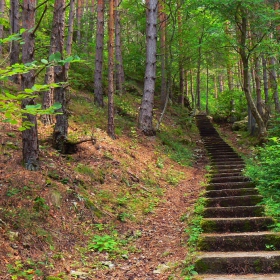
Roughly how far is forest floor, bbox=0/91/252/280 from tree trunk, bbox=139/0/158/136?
347 cm

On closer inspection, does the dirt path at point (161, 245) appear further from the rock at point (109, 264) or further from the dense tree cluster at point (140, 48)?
the dense tree cluster at point (140, 48)

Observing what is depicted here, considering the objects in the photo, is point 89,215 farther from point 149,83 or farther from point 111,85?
point 149,83

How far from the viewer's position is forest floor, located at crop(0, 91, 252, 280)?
14.0 feet

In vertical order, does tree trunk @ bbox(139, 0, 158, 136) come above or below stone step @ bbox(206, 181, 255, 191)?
above

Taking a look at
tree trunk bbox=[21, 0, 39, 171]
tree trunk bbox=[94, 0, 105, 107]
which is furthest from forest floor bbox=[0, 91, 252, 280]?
tree trunk bbox=[94, 0, 105, 107]

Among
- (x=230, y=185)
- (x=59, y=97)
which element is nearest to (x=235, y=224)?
(x=230, y=185)

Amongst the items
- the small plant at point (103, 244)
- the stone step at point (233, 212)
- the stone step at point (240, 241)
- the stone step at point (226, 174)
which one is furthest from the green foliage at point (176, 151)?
the small plant at point (103, 244)

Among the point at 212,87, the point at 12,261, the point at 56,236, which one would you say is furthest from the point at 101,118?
the point at 212,87

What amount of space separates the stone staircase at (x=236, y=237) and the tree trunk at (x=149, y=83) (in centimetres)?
466

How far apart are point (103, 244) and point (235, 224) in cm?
256

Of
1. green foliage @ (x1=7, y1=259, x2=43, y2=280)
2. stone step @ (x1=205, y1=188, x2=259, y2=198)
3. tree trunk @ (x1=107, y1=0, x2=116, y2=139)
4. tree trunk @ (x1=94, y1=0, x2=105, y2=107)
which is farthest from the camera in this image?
tree trunk @ (x1=94, y1=0, x2=105, y2=107)

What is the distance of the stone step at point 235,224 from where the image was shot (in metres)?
5.46

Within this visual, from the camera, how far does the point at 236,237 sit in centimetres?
505

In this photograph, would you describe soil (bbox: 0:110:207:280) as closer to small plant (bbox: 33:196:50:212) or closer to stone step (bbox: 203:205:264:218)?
small plant (bbox: 33:196:50:212)
